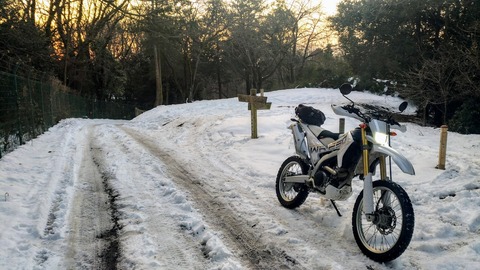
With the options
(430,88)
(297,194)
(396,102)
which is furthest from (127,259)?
(396,102)

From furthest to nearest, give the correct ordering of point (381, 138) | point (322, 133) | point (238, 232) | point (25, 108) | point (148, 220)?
point (25, 108) < point (322, 133) < point (148, 220) < point (238, 232) < point (381, 138)

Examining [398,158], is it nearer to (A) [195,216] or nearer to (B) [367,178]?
(B) [367,178]

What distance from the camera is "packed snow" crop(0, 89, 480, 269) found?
3.41 meters

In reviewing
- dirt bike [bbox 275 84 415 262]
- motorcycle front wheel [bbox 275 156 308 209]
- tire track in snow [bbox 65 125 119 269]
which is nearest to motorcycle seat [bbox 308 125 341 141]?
dirt bike [bbox 275 84 415 262]

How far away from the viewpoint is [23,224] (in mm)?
4125

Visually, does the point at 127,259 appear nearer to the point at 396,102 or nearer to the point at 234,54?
the point at 396,102

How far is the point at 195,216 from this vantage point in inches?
176

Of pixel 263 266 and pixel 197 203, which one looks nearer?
pixel 263 266

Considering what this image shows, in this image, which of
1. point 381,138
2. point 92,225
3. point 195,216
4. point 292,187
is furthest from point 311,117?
point 92,225

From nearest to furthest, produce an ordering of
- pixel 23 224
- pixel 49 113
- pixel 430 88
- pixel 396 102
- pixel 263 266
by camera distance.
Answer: pixel 263 266
pixel 23 224
pixel 49 113
pixel 430 88
pixel 396 102

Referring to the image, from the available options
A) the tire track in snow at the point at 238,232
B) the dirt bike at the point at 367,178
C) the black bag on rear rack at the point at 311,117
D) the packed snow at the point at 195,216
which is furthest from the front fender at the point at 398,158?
the black bag on rear rack at the point at 311,117

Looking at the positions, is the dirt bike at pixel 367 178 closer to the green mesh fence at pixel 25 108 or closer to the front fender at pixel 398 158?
the front fender at pixel 398 158

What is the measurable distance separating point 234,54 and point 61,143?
29879mm

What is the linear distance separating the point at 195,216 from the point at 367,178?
6.91 feet
